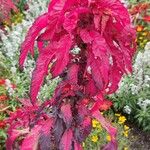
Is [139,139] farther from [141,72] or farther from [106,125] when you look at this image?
[106,125]

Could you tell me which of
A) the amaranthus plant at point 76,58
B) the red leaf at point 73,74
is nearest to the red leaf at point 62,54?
the amaranthus plant at point 76,58

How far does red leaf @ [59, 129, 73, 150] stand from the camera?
241cm

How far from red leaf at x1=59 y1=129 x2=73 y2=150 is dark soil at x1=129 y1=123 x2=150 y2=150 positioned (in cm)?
187

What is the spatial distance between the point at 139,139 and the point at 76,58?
2.24 m

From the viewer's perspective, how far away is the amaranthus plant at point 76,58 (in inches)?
79.7

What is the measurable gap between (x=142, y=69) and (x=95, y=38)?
2.62 m

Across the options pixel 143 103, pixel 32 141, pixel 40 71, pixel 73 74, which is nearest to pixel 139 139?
pixel 143 103

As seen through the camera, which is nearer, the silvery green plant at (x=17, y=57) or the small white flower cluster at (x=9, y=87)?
the small white flower cluster at (x=9, y=87)

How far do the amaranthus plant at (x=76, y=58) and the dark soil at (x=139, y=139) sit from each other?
1.80 m

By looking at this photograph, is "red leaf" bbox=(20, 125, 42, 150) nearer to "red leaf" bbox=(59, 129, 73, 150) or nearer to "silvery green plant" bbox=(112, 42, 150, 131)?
"red leaf" bbox=(59, 129, 73, 150)

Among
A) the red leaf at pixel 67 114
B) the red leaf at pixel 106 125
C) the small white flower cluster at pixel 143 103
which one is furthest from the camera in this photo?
the small white flower cluster at pixel 143 103

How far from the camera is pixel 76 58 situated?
7.50 feet

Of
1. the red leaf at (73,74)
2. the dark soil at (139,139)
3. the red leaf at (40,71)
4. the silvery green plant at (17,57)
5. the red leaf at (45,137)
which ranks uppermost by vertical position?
the red leaf at (40,71)

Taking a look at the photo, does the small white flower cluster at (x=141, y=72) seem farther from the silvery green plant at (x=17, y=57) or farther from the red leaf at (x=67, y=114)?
the red leaf at (x=67, y=114)
